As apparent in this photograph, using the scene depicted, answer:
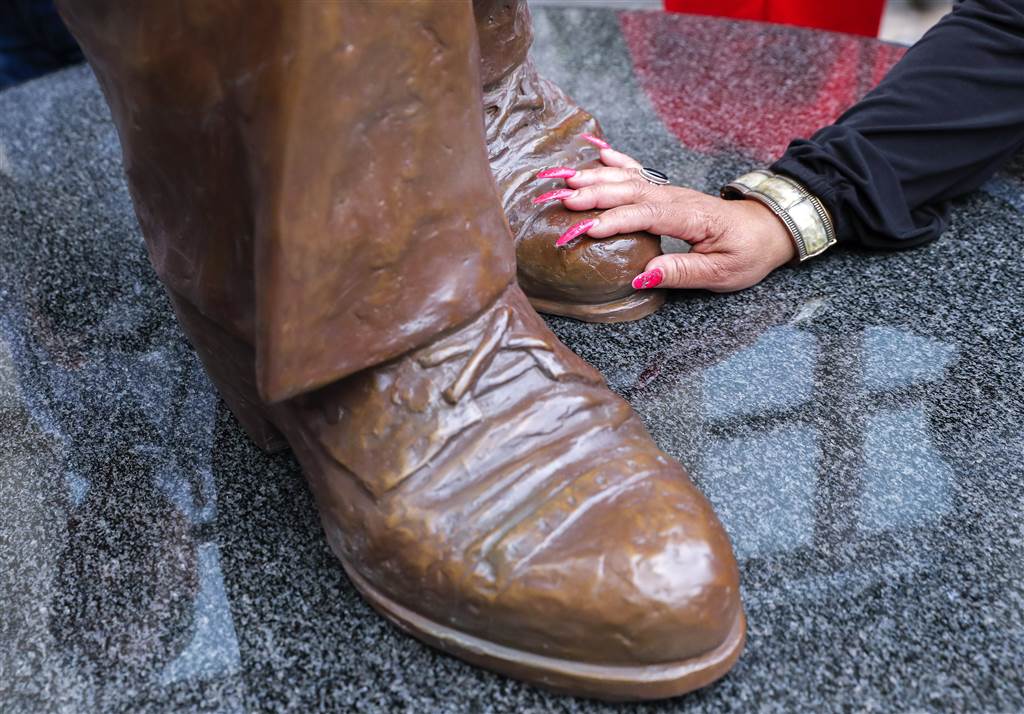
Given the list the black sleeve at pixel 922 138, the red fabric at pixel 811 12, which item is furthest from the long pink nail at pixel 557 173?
the red fabric at pixel 811 12

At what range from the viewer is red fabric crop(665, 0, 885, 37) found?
1.57 metres

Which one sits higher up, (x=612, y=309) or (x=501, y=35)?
(x=501, y=35)

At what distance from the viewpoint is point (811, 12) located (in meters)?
1.60

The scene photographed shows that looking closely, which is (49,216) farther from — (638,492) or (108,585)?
(638,492)

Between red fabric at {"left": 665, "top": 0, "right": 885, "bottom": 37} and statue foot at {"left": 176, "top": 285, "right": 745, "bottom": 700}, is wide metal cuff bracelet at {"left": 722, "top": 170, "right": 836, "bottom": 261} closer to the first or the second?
statue foot at {"left": 176, "top": 285, "right": 745, "bottom": 700}

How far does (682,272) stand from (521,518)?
1.41ft

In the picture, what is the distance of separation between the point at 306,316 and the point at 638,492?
0.23 meters

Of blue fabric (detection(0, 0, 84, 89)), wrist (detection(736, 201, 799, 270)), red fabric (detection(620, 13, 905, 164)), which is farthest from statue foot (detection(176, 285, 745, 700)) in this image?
blue fabric (detection(0, 0, 84, 89))

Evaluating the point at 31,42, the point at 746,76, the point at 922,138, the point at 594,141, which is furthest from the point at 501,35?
the point at 31,42

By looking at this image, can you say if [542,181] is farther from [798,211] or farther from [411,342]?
[411,342]

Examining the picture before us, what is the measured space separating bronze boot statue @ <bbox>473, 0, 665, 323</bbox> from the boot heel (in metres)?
0.31

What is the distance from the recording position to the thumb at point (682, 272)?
918mm

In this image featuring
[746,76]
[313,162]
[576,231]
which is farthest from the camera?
[746,76]

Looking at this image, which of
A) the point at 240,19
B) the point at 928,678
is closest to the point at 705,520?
the point at 928,678
